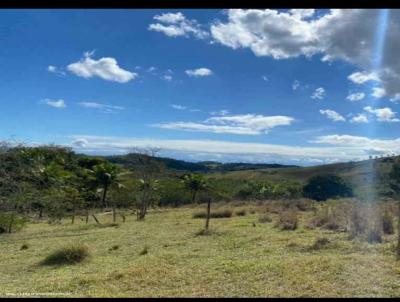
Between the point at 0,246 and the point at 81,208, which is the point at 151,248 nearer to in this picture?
the point at 0,246

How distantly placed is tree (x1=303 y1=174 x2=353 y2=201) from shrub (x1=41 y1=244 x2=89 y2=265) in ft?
93.6

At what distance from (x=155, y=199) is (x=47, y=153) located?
2115cm

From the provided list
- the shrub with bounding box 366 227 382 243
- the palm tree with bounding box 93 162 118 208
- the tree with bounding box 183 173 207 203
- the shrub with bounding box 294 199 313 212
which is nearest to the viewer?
the shrub with bounding box 366 227 382 243

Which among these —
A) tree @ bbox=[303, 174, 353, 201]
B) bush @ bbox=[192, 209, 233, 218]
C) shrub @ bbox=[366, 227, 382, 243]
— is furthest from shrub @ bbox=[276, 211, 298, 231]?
Answer: tree @ bbox=[303, 174, 353, 201]

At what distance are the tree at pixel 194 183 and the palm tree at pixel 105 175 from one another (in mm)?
6908

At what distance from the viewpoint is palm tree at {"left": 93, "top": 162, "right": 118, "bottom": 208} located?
114 ft

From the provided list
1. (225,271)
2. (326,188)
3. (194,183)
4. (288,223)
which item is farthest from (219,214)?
(326,188)

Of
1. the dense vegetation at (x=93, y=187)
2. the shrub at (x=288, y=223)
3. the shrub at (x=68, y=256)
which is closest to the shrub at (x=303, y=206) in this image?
the dense vegetation at (x=93, y=187)

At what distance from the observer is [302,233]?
465 inches

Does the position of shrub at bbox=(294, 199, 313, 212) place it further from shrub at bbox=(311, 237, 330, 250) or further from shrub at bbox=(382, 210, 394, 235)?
shrub at bbox=(311, 237, 330, 250)

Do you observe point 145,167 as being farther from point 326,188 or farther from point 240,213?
point 326,188

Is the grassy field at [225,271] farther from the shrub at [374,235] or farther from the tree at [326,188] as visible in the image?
the tree at [326,188]

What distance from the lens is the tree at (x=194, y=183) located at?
39750 millimetres

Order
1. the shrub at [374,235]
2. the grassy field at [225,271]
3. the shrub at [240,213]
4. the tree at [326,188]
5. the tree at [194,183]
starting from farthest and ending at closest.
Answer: the tree at [194,183] < the tree at [326,188] < the shrub at [240,213] < the shrub at [374,235] < the grassy field at [225,271]
